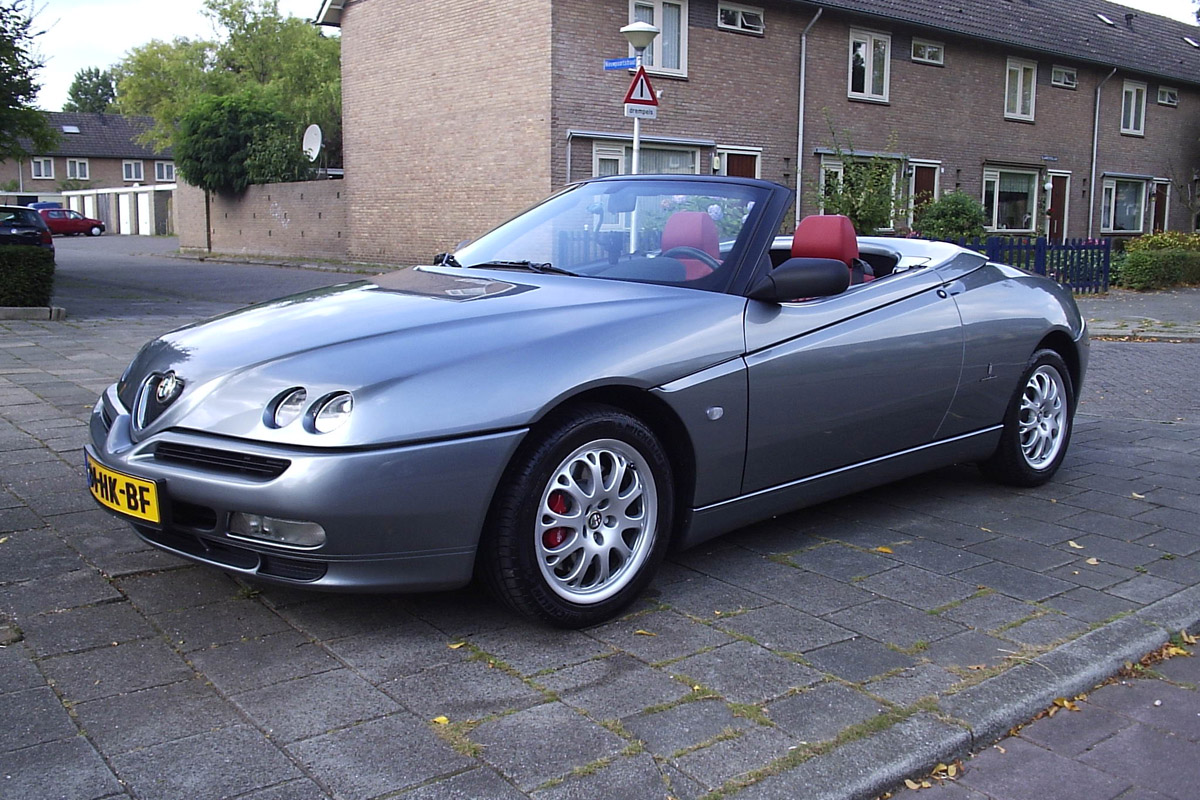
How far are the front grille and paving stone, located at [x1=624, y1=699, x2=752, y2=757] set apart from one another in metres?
1.19

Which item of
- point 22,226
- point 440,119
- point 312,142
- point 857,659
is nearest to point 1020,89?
point 440,119

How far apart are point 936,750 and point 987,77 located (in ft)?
94.5

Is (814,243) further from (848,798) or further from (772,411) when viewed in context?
(848,798)

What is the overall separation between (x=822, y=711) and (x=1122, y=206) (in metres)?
35.8

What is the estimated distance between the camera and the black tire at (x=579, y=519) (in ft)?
10.6

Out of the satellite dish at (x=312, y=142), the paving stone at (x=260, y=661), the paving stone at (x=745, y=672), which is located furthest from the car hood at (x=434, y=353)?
the satellite dish at (x=312, y=142)

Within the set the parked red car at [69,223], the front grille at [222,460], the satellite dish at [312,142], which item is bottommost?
the front grille at [222,460]

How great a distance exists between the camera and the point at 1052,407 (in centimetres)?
549

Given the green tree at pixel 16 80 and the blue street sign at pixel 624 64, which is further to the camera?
the green tree at pixel 16 80

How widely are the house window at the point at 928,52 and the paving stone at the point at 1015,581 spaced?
81.2ft

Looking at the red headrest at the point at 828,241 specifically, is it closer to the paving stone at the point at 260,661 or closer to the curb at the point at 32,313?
the paving stone at the point at 260,661

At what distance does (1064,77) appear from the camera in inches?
1214

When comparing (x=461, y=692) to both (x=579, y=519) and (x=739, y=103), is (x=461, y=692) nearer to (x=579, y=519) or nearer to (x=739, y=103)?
(x=579, y=519)

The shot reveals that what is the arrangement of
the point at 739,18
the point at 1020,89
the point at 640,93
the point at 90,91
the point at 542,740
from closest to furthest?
the point at 542,740
the point at 640,93
the point at 739,18
the point at 1020,89
the point at 90,91
